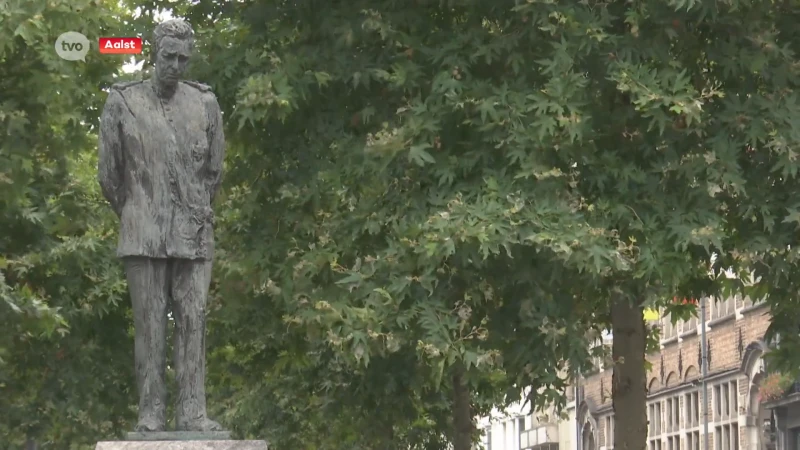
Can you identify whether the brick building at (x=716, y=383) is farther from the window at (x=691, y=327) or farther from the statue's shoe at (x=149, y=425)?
the statue's shoe at (x=149, y=425)

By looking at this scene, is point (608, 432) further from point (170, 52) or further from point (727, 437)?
point (170, 52)

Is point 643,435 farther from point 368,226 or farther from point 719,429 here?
point 719,429

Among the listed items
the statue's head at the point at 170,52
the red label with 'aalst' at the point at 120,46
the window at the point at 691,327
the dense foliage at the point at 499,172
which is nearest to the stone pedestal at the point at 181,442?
the statue's head at the point at 170,52

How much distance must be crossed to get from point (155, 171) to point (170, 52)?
69cm

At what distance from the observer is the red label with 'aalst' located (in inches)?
917

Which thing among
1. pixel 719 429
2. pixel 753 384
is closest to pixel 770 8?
pixel 753 384

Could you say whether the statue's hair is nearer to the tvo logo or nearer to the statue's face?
the statue's face

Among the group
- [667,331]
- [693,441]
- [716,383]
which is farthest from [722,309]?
[667,331]

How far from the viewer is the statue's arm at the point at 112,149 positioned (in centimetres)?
1140

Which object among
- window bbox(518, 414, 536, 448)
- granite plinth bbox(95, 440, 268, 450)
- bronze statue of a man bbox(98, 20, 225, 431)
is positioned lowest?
granite plinth bbox(95, 440, 268, 450)

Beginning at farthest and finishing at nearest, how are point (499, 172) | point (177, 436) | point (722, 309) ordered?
point (722, 309)
point (499, 172)
point (177, 436)

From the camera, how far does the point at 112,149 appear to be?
11.4m

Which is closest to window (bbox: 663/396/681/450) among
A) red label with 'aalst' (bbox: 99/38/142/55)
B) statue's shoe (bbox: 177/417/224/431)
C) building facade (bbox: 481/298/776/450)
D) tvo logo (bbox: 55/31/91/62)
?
building facade (bbox: 481/298/776/450)

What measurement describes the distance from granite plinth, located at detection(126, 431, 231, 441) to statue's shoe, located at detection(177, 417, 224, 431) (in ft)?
0.34
